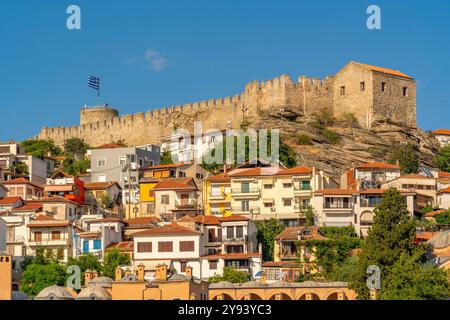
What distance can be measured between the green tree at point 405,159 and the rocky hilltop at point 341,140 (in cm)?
97

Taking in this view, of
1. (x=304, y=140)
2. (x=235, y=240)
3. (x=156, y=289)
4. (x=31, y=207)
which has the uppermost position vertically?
(x=304, y=140)

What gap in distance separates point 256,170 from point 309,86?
1763cm

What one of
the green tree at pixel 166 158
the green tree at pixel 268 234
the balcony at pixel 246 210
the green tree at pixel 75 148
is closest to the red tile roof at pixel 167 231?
the green tree at pixel 268 234

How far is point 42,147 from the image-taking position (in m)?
93.4

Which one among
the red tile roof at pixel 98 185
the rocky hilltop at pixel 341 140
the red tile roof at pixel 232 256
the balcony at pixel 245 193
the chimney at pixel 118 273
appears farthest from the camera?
the rocky hilltop at pixel 341 140

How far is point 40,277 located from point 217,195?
16.1 m

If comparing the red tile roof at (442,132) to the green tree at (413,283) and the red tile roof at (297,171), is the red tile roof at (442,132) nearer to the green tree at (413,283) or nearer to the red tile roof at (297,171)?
the red tile roof at (297,171)

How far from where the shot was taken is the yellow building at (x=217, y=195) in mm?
69500

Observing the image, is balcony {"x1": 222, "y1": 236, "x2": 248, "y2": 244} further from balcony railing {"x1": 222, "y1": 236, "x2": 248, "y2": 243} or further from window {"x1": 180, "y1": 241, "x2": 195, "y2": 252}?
window {"x1": 180, "y1": 241, "x2": 195, "y2": 252}

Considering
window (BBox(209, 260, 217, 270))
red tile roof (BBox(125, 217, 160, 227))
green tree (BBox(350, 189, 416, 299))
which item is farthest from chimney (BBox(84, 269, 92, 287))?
green tree (BBox(350, 189, 416, 299))

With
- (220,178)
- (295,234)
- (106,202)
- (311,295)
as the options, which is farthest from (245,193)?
(311,295)

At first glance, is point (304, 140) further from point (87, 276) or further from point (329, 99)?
point (87, 276)

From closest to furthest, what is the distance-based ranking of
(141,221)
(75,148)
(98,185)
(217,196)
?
1. (141,221)
2. (217,196)
3. (98,185)
4. (75,148)
